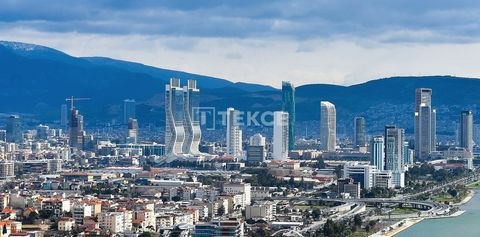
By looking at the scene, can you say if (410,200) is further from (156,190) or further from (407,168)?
(407,168)

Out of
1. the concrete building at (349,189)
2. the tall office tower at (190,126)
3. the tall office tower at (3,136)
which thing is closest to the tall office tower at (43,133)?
the tall office tower at (3,136)

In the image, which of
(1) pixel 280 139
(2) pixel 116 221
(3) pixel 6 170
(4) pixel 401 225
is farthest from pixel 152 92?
(2) pixel 116 221

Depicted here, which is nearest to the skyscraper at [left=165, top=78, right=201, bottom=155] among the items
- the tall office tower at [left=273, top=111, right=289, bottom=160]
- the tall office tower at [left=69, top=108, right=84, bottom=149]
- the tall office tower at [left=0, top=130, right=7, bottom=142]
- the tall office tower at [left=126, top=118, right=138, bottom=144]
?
the tall office tower at [left=273, top=111, right=289, bottom=160]

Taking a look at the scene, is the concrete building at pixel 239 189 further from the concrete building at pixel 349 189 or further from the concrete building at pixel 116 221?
the concrete building at pixel 116 221

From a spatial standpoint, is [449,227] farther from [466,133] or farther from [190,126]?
[466,133]

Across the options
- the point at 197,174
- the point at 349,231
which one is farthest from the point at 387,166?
the point at 349,231

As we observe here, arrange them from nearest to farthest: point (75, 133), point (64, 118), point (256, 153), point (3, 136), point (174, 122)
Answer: point (256, 153) < point (174, 122) < point (75, 133) < point (3, 136) < point (64, 118)
